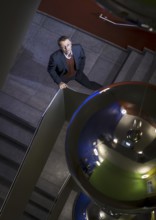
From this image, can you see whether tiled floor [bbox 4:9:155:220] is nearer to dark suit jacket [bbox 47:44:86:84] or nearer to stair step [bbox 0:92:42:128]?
stair step [bbox 0:92:42:128]

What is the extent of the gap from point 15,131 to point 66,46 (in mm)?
1533

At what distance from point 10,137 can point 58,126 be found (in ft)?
5.43

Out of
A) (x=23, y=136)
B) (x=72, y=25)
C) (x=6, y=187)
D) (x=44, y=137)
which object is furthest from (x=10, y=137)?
(x=72, y=25)

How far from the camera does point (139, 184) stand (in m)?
1.61

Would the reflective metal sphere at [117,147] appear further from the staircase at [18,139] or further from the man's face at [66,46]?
the staircase at [18,139]

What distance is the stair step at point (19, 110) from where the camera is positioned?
21.4 feet

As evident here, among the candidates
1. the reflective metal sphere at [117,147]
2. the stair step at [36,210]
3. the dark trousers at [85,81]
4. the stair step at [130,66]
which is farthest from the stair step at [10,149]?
the reflective metal sphere at [117,147]

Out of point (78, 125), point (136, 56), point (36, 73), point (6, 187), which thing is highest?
point (136, 56)

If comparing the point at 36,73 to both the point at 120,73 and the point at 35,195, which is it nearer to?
the point at 120,73

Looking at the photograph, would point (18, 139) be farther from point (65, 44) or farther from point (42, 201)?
point (65, 44)

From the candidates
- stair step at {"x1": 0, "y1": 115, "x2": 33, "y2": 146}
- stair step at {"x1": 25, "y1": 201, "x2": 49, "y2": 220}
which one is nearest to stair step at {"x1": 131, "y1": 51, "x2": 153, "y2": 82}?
stair step at {"x1": 0, "y1": 115, "x2": 33, "y2": 146}

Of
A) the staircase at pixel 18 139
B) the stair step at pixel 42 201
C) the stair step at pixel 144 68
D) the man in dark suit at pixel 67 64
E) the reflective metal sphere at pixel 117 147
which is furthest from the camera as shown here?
the stair step at pixel 144 68

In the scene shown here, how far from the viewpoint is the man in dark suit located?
6.33m

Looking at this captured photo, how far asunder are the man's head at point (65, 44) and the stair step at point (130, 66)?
44.6 inches
